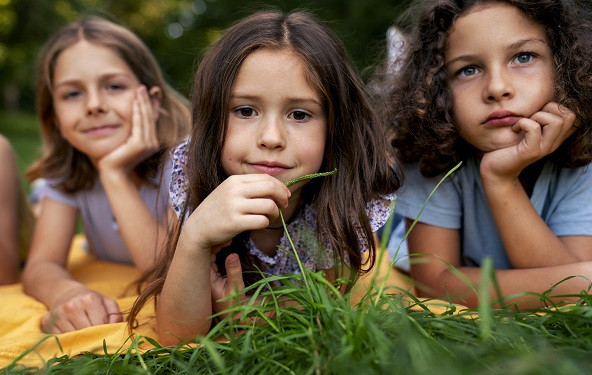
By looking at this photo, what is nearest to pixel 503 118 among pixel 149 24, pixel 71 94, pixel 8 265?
pixel 71 94

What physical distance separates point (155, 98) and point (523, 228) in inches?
59.6

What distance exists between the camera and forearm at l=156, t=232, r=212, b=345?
5.00 feet

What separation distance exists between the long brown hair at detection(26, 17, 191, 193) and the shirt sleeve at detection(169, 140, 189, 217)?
553 mm

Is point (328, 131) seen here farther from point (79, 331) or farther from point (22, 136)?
point (22, 136)

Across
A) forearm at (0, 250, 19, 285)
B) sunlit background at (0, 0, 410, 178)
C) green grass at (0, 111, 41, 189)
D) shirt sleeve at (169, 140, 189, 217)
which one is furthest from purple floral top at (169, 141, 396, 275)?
sunlit background at (0, 0, 410, 178)

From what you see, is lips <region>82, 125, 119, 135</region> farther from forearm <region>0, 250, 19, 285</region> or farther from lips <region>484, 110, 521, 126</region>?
lips <region>484, 110, 521, 126</region>

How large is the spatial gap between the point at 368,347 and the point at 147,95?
5.30 ft

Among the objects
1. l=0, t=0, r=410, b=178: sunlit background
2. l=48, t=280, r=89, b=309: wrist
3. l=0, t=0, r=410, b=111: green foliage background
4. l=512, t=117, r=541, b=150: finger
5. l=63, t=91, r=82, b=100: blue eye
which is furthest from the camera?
l=0, t=0, r=410, b=111: green foliage background

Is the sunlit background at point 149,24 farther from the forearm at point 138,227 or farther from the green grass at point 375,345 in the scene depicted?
the green grass at point 375,345

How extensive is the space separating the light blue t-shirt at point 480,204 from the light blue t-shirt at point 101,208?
3.06 ft

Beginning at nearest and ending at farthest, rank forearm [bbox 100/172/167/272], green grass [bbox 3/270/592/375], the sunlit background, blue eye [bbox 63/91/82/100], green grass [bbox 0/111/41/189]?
green grass [bbox 3/270/592/375] < forearm [bbox 100/172/167/272] < blue eye [bbox 63/91/82/100] < green grass [bbox 0/111/41/189] < the sunlit background

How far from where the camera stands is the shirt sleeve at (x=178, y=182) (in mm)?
1810

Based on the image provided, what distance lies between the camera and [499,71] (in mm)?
1799

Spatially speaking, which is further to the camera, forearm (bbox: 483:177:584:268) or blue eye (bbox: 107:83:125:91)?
blue eye (bbox: 107:83:125:91)
